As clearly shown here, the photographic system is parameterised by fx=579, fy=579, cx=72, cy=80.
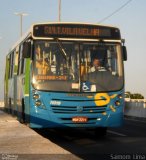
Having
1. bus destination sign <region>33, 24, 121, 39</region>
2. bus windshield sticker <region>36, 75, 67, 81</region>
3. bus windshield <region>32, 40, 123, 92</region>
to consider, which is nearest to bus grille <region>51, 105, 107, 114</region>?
bus windshield <region>32, 40, 123, 92</region>

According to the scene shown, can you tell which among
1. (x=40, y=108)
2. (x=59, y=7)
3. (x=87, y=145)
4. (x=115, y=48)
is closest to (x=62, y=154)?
(x=87, y=145)

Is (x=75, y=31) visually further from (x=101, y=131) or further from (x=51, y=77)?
(x=101, y=131)

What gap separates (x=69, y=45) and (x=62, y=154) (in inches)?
305

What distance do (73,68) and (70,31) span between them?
1233mm

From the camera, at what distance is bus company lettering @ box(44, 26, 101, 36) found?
17594 millimetres

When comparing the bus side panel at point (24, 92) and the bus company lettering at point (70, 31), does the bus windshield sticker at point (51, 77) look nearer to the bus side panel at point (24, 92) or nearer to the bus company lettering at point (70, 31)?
the bus side panel at point (24, 92)

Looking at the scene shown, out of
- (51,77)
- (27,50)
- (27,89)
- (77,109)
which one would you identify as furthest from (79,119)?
(27,50)

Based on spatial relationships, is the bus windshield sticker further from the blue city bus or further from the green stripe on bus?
the green stripe on bus

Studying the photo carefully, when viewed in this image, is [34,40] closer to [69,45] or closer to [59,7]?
[69,45]

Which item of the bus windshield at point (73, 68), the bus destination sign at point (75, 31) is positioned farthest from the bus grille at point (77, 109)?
the bus destination sign at point (75, 31)

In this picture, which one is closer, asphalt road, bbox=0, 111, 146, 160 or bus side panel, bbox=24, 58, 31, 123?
asphalt road, bbox=0, 111, 146, 160

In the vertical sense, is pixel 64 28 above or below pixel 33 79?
above

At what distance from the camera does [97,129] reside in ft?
62.3

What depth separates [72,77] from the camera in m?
17.3
